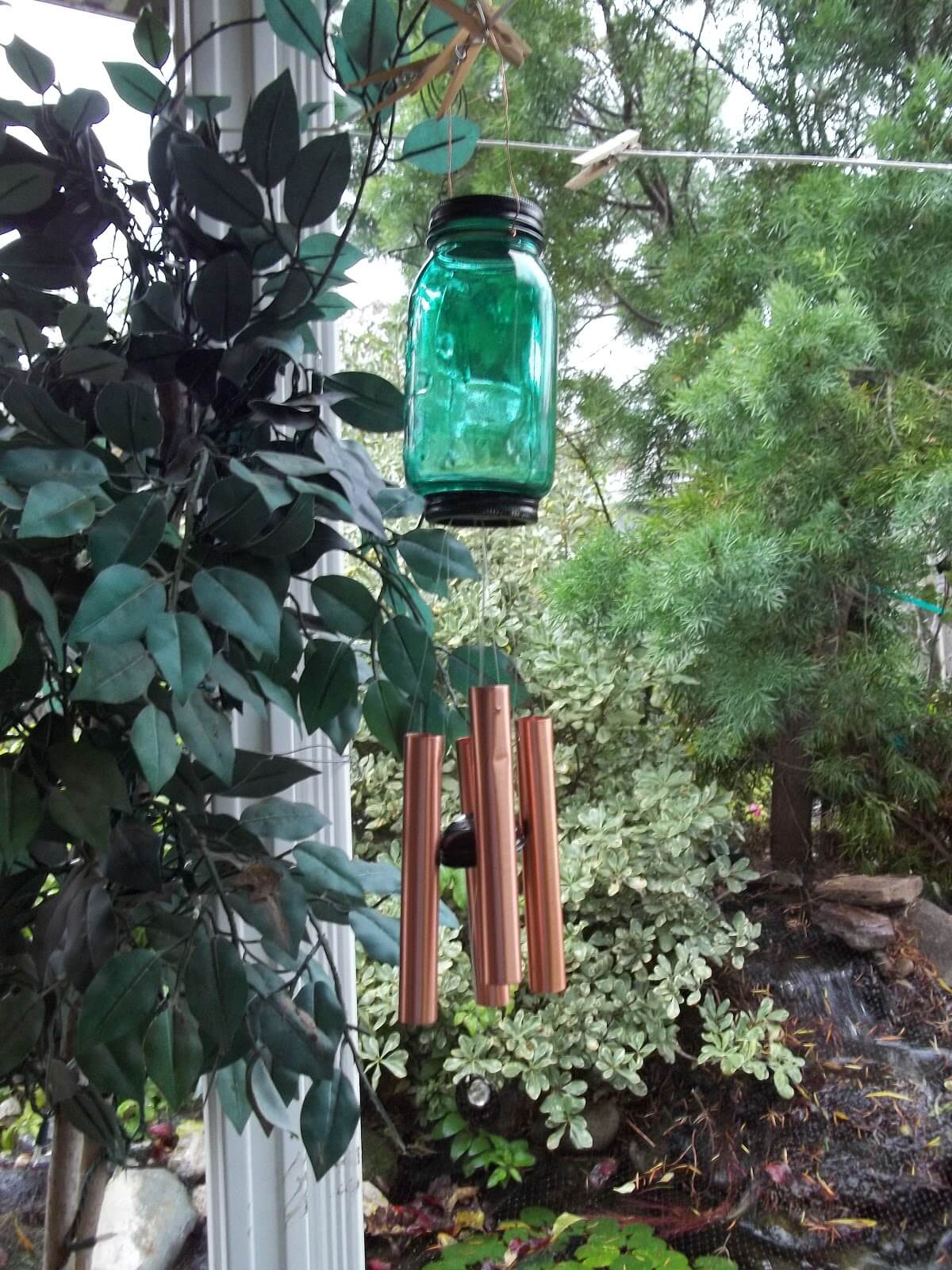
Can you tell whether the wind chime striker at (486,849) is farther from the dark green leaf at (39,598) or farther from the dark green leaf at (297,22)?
the dark green leaf at (297,22)

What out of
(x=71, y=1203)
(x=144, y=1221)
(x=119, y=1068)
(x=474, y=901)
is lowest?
(x=144, y=1221)

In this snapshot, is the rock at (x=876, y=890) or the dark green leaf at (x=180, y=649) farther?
the rock at (x=876, y=890)

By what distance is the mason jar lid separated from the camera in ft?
2.11

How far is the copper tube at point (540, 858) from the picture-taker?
583 mm

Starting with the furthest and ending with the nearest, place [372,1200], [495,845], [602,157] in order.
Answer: [372,1200] → [602,157] → [495,845]

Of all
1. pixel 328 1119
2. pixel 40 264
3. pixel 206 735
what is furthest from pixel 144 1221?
pixel 40 264

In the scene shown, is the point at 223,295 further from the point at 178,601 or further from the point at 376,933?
the point at 376,933

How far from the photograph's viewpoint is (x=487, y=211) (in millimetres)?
645

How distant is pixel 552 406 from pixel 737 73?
67cm

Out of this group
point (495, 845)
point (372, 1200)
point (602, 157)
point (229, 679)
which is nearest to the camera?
point (495, 845)

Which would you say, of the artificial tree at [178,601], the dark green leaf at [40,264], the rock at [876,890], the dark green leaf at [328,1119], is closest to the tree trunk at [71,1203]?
the artificial tree at [178,601]

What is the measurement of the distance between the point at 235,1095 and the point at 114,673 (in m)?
0.40

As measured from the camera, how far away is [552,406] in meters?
0.73

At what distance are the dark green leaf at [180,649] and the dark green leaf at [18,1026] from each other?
0.28 m
